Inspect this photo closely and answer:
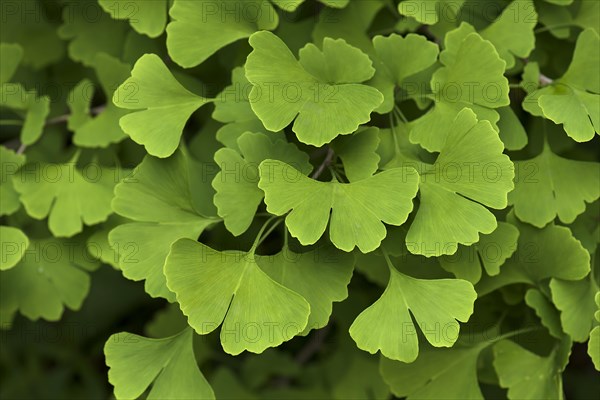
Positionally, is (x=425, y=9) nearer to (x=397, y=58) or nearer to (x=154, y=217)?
(x=397, y=58)

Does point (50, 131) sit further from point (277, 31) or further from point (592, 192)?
point (592, 192)

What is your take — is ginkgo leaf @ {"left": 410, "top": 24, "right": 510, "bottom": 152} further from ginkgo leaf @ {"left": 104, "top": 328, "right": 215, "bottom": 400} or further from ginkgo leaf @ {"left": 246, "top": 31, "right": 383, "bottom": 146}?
ginkgo leaf @ {"left": 104, "top": 328, "right": 215, "bottom": 400}

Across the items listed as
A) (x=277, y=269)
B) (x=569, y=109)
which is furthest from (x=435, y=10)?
(x=277, y=269)

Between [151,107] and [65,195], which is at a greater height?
[151,107]

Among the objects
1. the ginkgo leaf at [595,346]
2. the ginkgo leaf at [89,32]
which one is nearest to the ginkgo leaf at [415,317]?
the ginkgo leaf at [595,346]

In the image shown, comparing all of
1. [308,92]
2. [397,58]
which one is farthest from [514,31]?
[308,92]

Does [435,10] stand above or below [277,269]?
above
